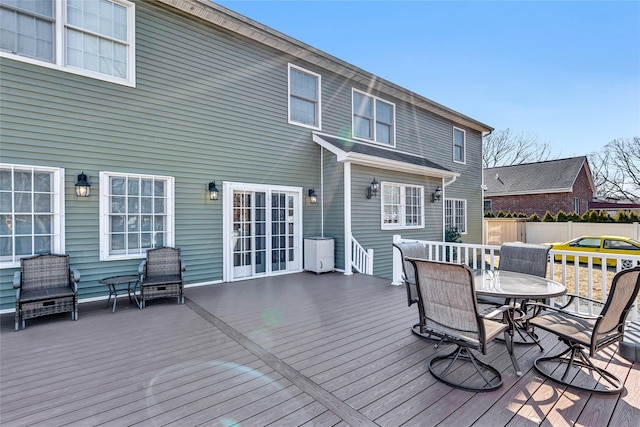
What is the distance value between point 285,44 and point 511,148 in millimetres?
28702

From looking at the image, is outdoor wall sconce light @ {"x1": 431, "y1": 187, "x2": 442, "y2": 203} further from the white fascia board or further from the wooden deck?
the white fascia board

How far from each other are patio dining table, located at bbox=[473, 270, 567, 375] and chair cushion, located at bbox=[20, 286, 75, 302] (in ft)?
16.8

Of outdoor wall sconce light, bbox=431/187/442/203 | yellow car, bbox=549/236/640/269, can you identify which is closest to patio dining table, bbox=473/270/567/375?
outdoor wall sconce light, bbox=431/187/442/203

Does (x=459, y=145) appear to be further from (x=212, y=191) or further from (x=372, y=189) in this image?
(x=212, y=191)

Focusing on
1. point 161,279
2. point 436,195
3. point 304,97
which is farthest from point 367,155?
point 161,279

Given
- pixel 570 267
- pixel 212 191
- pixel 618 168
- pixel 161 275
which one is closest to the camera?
pixel 161 275

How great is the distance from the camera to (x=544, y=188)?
65.4 ft

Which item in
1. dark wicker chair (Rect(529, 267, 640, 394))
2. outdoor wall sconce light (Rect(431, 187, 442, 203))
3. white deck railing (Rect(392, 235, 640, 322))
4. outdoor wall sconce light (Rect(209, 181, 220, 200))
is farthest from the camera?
outdoor wall sconce light (Rect(431, 187, 442, 203))

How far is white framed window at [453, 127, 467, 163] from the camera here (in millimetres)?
12719

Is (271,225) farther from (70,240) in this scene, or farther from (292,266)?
(70,240)

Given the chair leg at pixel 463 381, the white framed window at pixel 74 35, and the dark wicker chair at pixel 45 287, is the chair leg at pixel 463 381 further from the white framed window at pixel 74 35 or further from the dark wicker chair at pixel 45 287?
the white framed window at pixel 74 35

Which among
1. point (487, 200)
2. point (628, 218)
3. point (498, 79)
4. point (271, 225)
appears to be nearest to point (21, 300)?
point (271, 225)

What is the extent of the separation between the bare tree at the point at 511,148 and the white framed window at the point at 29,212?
31401mm

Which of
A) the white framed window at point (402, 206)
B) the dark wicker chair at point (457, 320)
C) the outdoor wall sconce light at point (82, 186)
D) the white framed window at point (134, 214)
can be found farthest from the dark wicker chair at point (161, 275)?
the white framed window at point (402, 206)
